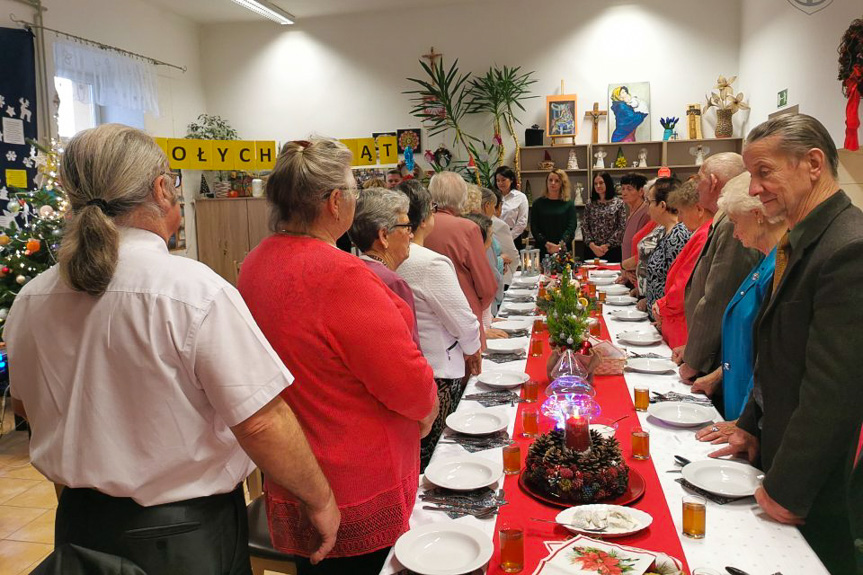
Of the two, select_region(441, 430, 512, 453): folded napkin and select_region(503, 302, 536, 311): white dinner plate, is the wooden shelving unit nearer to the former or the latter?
select_region(503, 302, 536, 311): white dinner plate

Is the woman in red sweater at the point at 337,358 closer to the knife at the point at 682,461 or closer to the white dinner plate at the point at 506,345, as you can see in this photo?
the knife at the point at 682,461

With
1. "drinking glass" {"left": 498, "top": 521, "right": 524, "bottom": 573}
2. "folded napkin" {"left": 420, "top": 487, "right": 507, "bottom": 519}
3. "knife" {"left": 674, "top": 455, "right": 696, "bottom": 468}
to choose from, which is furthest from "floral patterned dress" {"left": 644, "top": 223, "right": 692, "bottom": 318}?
"drinking glass" {"left": 498, "top": 521, "right": 524, "bottom": 573}

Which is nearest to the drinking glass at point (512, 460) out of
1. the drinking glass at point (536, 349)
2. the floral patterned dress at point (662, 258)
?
the drinking glass at point (536, 349)

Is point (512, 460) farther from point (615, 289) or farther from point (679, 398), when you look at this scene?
point (615, 289)

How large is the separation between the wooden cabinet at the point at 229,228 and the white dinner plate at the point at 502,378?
682 centimetres

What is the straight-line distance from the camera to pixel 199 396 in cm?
138

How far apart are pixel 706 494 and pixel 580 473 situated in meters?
0.35

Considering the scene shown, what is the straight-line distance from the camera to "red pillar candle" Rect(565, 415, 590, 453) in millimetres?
1703

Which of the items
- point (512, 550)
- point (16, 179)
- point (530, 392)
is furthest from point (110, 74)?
point (512, 550)

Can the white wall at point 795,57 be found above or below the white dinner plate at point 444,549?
above

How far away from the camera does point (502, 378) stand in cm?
273

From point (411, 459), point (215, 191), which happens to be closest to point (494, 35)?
point (215, 191)

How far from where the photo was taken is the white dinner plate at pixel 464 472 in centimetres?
177

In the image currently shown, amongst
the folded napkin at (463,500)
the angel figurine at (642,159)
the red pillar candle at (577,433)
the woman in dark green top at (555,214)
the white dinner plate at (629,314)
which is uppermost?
the angel figurine at (642,159)
